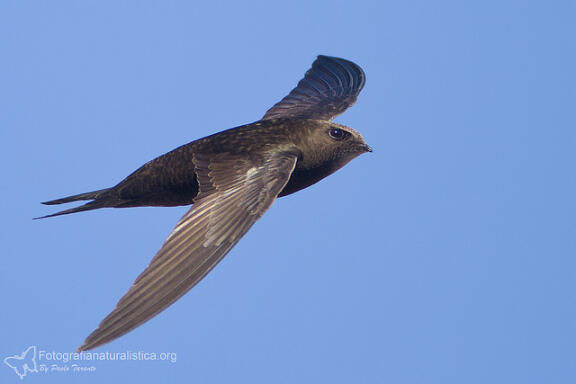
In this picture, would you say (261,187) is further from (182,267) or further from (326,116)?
(326,116)

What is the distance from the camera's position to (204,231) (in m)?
5.25

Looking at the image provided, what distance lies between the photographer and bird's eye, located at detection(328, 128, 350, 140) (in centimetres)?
644

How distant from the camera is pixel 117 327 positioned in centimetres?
451

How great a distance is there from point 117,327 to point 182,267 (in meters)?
0.59

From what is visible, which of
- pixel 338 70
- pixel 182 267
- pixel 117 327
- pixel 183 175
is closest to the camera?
pixel 117 327

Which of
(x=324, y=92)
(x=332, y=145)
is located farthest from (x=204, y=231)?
(x=324, y=92)

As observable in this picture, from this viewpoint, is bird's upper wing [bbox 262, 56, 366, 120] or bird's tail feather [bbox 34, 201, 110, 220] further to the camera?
bird's upper wing [bbox 262, 56, 366, 120]

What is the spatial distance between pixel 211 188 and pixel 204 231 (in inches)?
20.7

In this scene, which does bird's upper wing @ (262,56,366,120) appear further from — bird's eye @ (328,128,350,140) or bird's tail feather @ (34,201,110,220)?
bird's tail feather @ (34,201,110,220)

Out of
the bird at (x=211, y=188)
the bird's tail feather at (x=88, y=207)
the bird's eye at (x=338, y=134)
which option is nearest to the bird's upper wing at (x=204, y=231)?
the bird at (x=211, y=188)

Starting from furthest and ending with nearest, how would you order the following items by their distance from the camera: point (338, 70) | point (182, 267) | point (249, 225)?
point (338, 70), point (249, 225), point (182, 267)

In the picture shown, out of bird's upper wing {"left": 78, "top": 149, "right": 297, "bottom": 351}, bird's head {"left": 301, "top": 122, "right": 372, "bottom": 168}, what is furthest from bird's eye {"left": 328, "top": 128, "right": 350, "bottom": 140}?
bird's upper wing {"left": 78, "top": 149, "right": 297, "bottom": 351}

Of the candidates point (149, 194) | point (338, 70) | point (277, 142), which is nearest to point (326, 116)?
point (338, 70)

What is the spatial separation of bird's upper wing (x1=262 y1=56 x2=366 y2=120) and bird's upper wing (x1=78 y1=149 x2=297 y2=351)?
1.76m
